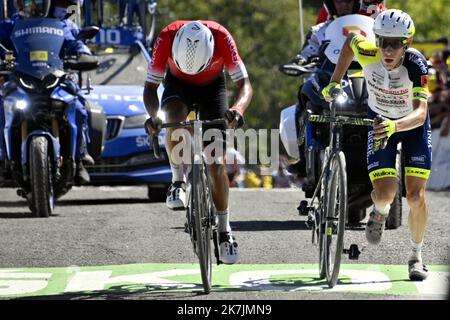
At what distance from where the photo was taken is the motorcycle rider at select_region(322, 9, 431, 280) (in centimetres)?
980

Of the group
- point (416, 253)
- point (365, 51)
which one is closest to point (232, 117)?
point (365, 51)

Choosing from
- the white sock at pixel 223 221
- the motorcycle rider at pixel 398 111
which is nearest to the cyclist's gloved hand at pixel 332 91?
the motorcycle rider at pixel 398 111

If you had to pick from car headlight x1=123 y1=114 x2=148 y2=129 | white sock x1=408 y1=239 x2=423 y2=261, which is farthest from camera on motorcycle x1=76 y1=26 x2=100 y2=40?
white sock x1=408 y1=239 x2=423 y2=261

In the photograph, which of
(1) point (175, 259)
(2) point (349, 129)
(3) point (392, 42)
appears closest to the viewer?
(3) point (392, 42)

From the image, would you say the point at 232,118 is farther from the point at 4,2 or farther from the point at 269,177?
the point at 269,177

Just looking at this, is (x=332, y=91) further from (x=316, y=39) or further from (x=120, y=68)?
(x=120, y=68)

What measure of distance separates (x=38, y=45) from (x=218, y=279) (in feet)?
18.2

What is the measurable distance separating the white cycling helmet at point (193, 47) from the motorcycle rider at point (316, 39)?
4.20 m

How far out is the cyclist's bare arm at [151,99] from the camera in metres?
9.95

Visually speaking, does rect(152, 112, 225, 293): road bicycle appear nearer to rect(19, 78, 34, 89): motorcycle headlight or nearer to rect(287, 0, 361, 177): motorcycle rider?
rect(287, 0, 361, 177): motorcycle rider

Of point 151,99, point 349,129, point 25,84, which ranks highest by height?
point 151,99

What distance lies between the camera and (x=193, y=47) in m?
9.68

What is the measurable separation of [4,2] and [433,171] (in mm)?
7609

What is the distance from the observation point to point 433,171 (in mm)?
21719
